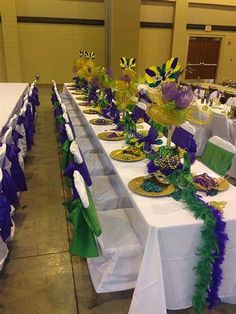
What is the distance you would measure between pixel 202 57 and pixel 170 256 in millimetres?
10850

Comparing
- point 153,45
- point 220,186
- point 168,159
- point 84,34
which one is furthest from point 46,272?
point 153,45

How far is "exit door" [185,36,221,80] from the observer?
10.6m

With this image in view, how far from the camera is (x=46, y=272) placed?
1954mm

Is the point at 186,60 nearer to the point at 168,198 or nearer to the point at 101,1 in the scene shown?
the point at 101,1

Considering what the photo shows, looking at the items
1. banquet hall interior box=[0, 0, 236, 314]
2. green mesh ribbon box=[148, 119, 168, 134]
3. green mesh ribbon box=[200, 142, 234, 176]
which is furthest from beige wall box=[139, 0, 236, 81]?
green mesh ribbon box=[200, 142, 234, 176]

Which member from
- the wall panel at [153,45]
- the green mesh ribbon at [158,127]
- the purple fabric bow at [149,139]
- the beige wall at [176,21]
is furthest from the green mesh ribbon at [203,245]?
the beige wall at [176,21]

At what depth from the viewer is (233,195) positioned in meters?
1.54

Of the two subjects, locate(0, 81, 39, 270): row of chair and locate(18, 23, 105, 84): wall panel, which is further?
locate(18, 23, 105, 84): wall panel

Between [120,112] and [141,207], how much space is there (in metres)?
2.10

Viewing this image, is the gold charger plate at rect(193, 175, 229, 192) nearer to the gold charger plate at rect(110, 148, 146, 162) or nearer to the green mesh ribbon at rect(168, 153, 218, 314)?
Result: the green mesh ribbon at rect(168, 153, 218, 314)

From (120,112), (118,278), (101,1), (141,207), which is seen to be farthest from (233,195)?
(101,1)

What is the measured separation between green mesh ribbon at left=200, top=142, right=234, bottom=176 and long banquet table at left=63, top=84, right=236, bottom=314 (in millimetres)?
538

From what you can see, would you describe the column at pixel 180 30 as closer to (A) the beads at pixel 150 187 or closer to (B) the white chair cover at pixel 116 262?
(A) the beads at pixel 150 187

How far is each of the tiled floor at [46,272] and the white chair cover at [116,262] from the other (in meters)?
0.22
